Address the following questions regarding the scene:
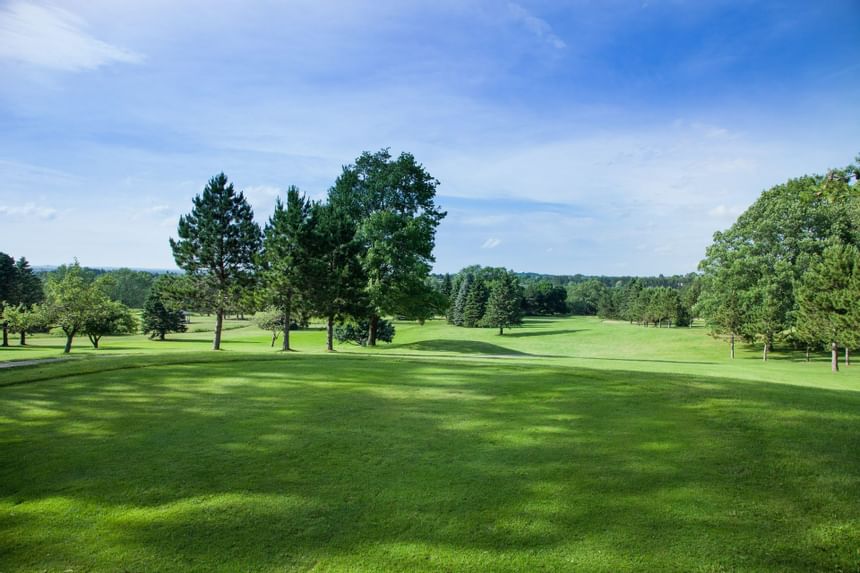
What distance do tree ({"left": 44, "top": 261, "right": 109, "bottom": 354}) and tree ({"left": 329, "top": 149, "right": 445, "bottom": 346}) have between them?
74.5ft

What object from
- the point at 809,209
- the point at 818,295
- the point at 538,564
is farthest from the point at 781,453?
the point at 809,209

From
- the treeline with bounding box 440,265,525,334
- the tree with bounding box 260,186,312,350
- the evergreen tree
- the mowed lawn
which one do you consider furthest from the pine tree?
the evergreen tree

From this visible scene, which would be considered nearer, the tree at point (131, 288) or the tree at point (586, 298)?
the tree at point (131, 288)

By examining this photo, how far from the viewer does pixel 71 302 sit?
132 ft

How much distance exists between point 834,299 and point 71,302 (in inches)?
2298

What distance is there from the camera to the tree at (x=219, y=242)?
3712 centimetres

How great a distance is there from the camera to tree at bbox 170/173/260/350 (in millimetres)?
37125

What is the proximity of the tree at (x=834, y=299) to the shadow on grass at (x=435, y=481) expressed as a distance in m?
28.0

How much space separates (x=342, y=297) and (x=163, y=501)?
28789 mm

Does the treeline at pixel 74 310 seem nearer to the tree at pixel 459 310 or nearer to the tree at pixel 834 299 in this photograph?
the tree at pixel 834 299

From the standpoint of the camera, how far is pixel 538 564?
169 inches

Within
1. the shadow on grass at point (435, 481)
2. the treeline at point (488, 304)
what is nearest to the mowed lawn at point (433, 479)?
the shadow on grass at point (435, 481)

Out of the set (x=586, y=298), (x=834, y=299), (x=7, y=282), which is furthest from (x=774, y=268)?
(x=586, y=298)

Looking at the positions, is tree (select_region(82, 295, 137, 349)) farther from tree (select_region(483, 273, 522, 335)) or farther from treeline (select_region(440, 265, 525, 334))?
tree (select_region(483, 273, 522, 335))
